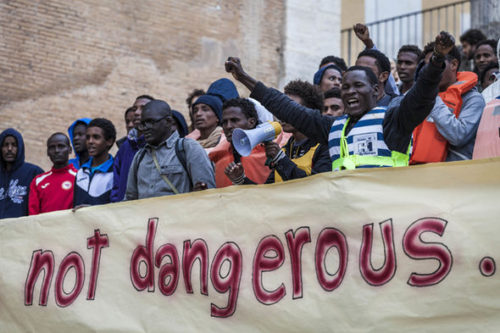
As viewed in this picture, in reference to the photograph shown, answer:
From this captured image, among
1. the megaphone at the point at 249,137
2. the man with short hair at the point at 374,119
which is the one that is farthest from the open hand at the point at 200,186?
the man with short hair at the point at 374,119

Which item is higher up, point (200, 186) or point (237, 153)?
point (237, 153)

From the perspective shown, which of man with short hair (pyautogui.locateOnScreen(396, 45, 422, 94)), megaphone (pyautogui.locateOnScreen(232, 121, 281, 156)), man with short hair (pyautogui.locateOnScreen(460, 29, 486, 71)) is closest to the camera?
megaphone (pyautogui.locateOnScreen(232, 121, 281, 156))

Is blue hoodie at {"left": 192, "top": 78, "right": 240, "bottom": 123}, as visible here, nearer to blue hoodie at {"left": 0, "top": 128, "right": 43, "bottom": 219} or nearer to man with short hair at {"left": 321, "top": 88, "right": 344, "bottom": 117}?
man with short hair at {"left": 321, "top": 88, "right": 344, "bottom": 117}

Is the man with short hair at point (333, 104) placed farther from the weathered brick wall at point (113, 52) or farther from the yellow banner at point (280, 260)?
the weathered brick wall at point (113, 52)

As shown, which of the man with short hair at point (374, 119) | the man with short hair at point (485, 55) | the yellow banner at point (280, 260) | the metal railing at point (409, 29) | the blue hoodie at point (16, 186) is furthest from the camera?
the metal railing at point (409, 29)

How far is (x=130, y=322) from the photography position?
599 centimetres

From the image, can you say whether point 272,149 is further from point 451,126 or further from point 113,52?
point 113,52

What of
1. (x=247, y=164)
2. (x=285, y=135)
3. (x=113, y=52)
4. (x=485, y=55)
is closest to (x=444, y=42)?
(x=247, y=164)

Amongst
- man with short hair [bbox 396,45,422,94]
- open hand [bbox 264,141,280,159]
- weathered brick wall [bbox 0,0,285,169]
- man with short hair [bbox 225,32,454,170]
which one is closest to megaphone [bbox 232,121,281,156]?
open hand [bbox 264,141,280,159]

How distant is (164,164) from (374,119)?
69.2 inches

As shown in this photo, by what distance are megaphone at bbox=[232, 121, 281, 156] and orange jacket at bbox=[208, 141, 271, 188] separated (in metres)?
1.07

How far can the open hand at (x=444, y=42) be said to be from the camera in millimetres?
4797

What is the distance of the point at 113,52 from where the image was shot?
13.7m

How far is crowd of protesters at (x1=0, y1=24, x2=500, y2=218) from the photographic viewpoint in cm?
531
